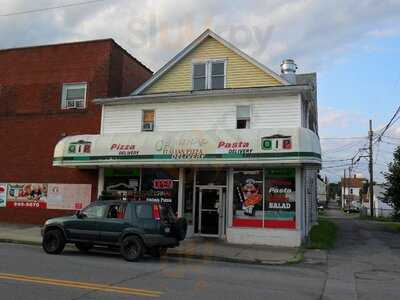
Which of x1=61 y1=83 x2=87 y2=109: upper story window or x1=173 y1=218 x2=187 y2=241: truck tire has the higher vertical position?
x1=61 y1=83 x2=87 y2=109: upper story window

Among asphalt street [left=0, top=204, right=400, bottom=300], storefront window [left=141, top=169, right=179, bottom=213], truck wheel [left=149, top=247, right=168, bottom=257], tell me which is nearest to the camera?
asphalt street [left=0, top=204, right=400, bottom=300]

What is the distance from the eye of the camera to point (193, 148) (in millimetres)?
19500

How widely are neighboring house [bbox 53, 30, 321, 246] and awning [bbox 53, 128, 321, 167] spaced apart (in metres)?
0.04

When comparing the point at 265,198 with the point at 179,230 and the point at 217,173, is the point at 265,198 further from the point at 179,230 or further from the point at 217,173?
the point at 179,230

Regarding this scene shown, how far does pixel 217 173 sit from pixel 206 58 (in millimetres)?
5655

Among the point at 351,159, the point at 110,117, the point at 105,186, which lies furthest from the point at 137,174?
the point at 351,159

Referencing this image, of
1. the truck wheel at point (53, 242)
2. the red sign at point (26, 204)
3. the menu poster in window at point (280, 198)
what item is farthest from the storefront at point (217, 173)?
the truck wheel at point (53, 242)

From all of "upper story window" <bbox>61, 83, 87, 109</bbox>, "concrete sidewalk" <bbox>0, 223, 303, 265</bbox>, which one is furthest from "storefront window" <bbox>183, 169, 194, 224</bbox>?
"upper story window" <bbox>61, 83, 87, 109</bbox>

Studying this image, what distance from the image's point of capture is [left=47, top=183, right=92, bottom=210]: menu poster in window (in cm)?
2325

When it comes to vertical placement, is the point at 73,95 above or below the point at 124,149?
above

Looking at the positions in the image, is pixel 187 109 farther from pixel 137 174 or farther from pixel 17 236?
pixel 17 236

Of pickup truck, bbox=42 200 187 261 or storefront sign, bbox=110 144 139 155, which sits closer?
pickup truck, bbox=42 200 187 261

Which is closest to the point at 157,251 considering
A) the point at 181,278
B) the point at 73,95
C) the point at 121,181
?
the point at 181,278

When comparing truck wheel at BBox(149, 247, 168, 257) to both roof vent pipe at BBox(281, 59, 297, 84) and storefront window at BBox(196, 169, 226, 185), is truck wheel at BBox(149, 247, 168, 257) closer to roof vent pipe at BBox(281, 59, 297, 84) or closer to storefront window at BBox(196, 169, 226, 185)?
storefront window at BBox(196, 169, 226, 185)
